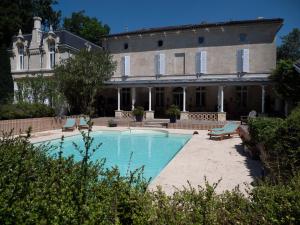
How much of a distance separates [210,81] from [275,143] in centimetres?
1673

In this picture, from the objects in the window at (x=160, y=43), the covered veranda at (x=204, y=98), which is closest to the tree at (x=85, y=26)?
the window at (x=160, y=43)

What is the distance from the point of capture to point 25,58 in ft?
99.3

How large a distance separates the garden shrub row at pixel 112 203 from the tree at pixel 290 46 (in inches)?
1919

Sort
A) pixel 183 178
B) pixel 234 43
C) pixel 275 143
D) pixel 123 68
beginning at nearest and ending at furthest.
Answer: pixel 275 143
pixel 183 178
pixel 234 43
pixel 123 68

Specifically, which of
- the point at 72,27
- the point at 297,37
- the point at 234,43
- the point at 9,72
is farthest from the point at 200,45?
the point at 72,27

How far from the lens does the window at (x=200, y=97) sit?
2688 centimetres

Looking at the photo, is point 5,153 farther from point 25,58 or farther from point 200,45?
point 25,58

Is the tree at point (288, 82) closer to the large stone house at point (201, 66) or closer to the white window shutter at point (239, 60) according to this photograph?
the large stone house at point (201, 66)

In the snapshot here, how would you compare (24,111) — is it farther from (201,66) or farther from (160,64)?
(201,66)

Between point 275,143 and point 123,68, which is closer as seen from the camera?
point 275,143

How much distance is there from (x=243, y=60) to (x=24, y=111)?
61.8 feet

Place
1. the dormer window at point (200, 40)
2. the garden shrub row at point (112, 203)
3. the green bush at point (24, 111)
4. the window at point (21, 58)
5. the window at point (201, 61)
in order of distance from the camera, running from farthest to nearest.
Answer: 1. the window at point (21, 58)
2. the dormer window at point (200, 40)
3. the window at point (201, 61)
4. the green bush at point (24, 111)
5. the garden shrub row at point (112, 203)

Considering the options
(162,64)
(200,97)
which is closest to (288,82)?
(200,97)

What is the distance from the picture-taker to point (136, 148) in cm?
1474
